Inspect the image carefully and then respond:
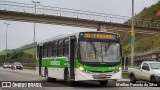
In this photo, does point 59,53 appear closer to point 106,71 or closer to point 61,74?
point 61,74

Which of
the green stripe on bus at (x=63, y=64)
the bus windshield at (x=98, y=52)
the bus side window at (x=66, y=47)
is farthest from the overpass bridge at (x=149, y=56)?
the bus windshield at (x=98, y=52)

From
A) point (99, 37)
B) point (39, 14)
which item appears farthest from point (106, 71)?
point (39, 14)

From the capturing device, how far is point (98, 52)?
21188mm

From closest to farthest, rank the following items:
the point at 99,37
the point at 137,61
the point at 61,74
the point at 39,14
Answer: the point at 99,37
the point at 61,74
the point at 39,14
the point at 137,61

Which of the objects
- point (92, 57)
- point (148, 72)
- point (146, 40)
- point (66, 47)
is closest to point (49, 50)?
point (66, 47)

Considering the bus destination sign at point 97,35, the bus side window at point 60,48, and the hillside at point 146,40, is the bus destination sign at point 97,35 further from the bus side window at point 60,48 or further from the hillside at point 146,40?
the hillside at point 146,40

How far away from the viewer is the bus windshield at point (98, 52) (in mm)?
21125

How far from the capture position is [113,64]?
2141cm

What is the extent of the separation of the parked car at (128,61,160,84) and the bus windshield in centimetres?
307

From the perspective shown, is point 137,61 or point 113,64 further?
point 137,61

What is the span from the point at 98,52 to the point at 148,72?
4553 millimetres

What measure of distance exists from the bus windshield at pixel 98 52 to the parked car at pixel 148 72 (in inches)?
121

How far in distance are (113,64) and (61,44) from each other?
4225 mm

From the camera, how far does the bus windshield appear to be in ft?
69.3
